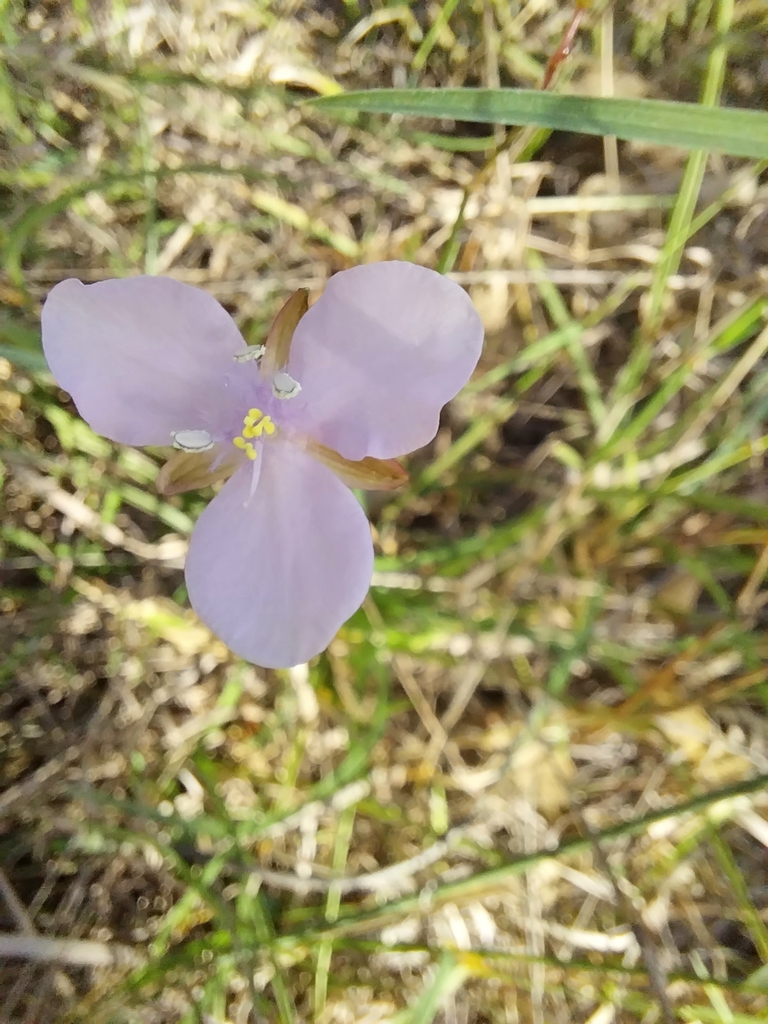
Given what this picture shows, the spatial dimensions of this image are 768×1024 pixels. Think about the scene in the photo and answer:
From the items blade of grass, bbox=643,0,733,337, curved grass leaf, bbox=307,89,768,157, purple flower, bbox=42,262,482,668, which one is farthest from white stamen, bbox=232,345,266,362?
blade of grass, bbox=643,0,733,337

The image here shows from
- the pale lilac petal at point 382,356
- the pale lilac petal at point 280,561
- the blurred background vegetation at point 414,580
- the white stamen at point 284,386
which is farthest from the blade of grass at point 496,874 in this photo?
the white stamen at point 284,386

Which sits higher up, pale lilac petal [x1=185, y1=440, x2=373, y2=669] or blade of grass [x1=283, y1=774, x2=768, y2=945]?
pale lilac petal [x1=185, y1=440, x2=373, y2=669]

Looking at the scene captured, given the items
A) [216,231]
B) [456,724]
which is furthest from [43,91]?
[456,724]

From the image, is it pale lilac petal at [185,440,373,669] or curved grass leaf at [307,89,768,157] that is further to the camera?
pale lilac petal at [185,440,373,669]

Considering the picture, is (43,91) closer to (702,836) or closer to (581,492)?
(581,492)

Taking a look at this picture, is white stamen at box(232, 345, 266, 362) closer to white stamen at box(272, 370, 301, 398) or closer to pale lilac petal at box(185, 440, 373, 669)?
white stamen at box(272, 370, 301, 398)
